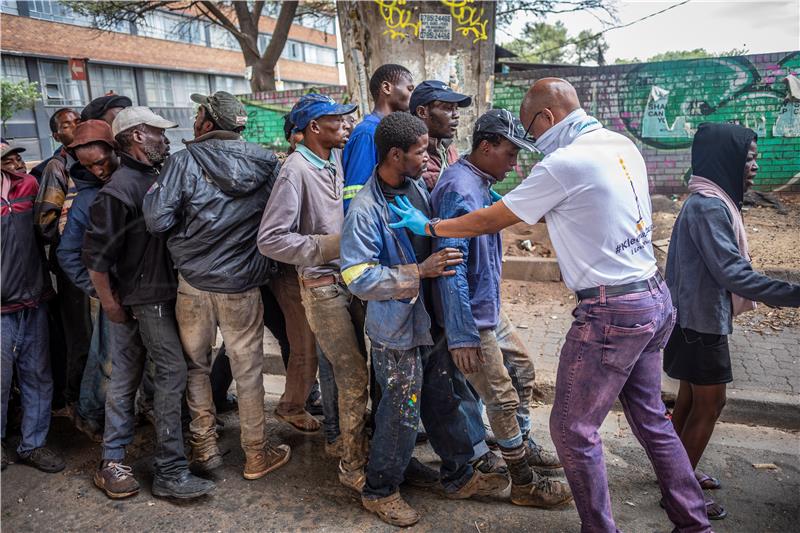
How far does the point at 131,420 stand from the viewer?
322 centimetres

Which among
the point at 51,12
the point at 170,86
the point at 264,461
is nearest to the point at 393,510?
the point at 264,461

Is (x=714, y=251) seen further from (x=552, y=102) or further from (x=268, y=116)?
(x=268, y=116)

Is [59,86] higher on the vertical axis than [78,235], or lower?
higher

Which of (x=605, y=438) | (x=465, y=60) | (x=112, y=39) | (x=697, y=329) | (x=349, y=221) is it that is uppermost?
(x=112, y=39)

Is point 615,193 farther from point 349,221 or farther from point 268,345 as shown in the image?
point 268,345

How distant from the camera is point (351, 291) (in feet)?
8.32

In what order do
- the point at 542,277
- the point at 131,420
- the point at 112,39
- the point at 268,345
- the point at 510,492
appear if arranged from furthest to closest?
1. the point at 112,39
2. the point at 542,277
3. the point at 268,345
4. the point at 131,420
5. the point at 510,492

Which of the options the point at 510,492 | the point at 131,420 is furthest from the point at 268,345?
the point at 510,492

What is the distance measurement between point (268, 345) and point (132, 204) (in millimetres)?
2273

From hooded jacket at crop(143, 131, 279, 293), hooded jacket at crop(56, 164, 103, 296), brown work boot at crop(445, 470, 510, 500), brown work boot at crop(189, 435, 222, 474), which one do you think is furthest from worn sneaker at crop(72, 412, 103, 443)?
brown work boot at crop(445, 470, 510, 500)

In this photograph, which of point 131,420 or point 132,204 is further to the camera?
point 131,420

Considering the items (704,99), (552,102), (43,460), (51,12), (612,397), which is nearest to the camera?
(612,397)

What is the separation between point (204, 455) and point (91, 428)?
927 mm

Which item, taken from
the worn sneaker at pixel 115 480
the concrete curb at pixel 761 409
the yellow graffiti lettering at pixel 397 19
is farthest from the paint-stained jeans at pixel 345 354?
the yellow graffiti lettering at pixel 397 19
